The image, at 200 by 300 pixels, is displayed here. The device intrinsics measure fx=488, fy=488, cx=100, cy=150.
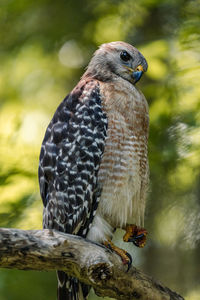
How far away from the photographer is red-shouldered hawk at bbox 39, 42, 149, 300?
4613mm

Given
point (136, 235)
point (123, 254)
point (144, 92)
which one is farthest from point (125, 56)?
point (123, 254)

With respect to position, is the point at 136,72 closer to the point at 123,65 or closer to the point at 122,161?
the point at 123,65

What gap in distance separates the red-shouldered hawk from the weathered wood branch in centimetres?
27

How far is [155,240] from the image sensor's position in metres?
6.39

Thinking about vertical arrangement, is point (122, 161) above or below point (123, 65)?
below

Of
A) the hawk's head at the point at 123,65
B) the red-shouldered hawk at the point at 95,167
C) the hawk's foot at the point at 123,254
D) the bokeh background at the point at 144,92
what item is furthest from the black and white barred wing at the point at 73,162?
the bokeh background at the point at 144,92

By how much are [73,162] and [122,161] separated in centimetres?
48

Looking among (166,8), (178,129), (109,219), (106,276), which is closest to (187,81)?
(178,129)

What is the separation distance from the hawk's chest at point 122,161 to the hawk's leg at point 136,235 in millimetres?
163

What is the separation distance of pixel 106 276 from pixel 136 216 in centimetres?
114

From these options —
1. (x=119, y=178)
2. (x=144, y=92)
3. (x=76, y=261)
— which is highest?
(x=144, y=92)

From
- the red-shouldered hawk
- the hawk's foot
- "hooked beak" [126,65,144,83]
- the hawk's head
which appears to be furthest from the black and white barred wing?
"hooked beak" [126,65,144,83]

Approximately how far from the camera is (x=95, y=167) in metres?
4.64

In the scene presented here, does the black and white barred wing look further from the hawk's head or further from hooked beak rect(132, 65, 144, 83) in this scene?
hooked beak rect(132, 65, 144, 83)
